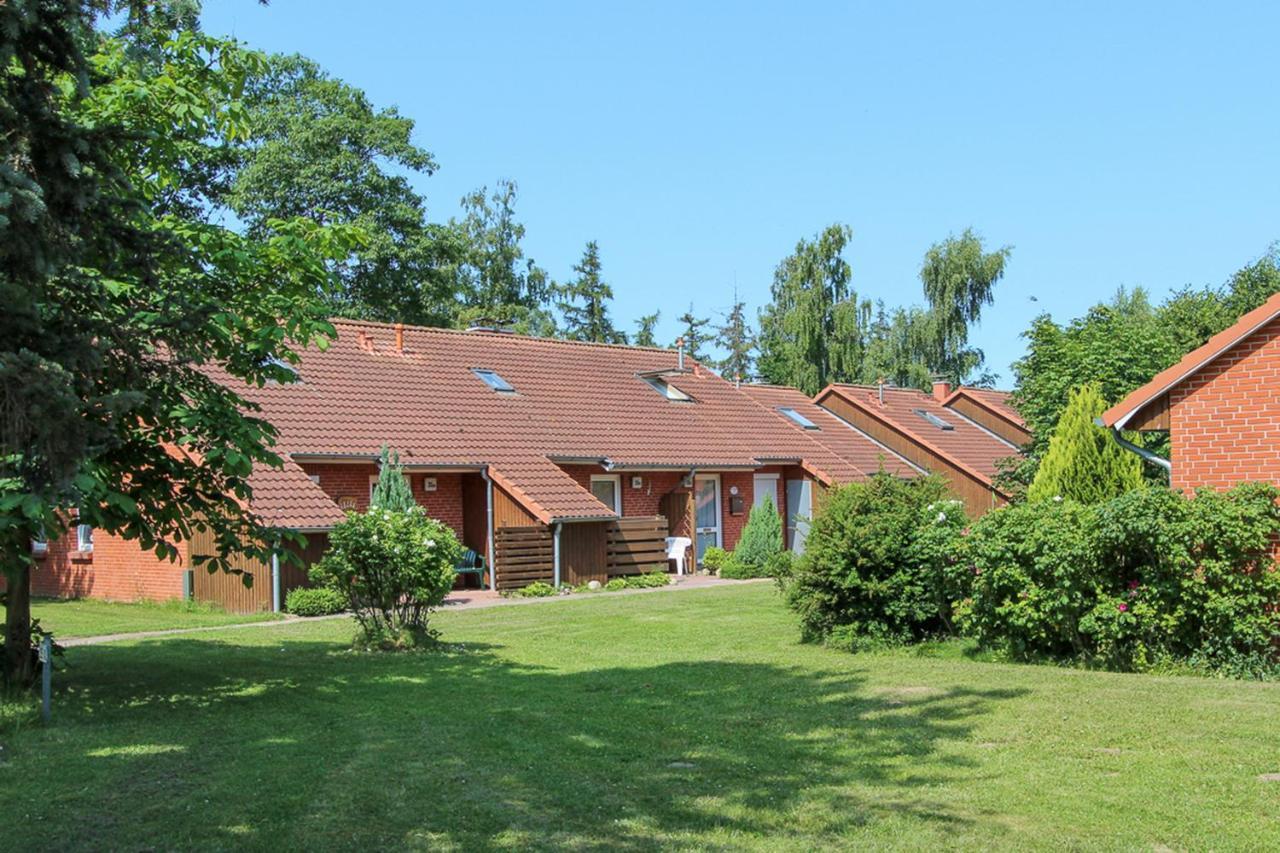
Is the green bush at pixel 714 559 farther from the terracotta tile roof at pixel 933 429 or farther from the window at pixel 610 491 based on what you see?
the terracotta tile roof at pixel 933 429

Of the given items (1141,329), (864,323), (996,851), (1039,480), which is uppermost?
(864,323)

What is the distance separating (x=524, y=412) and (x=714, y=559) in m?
5.86

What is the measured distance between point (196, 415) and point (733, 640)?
7599 mm

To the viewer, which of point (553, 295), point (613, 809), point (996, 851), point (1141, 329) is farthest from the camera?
point (553, 295)

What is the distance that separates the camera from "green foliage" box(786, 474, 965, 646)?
1380 cm

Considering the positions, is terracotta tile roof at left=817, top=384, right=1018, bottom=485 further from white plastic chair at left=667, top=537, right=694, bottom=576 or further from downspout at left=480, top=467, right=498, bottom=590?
downspout at left=480, top=467, right=498, bottom=590

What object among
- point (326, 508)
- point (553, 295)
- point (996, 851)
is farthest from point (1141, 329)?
point (553, 295)

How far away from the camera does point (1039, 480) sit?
59.8 ft

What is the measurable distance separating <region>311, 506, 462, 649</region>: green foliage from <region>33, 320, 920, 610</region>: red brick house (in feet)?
18.3

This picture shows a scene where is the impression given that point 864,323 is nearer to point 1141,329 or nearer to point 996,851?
point 1141,329

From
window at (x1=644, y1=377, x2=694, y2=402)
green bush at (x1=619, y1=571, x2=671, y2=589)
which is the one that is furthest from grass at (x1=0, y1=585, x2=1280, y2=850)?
window at (x1=644, y1=377, x2=694, y2=402)

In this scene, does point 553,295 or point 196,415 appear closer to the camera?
point 196,415

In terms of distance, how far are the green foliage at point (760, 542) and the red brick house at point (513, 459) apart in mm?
1928

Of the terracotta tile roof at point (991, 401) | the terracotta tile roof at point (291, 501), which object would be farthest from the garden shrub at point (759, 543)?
the terracotta tile roof at point (991, 401)
